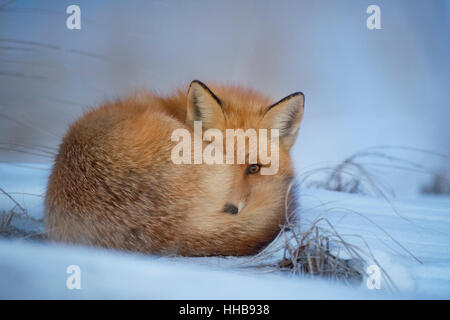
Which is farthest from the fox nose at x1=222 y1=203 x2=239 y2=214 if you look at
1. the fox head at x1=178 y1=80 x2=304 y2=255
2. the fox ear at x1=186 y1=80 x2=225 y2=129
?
the fox ear at x1=186 y1=80 x2=225 y2=129

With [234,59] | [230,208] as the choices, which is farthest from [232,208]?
[234,59]

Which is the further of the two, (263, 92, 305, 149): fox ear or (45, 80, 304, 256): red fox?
(263, 92, 305, 149): fox ear

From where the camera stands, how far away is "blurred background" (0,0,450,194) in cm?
138

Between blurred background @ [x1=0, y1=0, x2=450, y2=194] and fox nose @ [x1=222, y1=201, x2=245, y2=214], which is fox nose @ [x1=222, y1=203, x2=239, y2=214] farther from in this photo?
blurred background @ [x1=0, y1=0, x2=450, y2=194]

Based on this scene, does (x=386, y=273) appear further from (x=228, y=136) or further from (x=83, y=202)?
(x=83, y=202)

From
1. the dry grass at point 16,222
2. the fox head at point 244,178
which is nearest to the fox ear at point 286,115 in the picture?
the fox head at point 244,178

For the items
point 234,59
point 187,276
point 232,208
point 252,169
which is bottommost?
point 187,276

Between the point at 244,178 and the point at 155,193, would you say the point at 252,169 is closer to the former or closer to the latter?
the point at 244,178

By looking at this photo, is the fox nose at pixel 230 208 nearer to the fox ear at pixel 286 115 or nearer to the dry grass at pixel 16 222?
the fox ear at pixel 286 115

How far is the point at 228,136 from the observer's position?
1.16 m

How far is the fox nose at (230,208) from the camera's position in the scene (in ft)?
3.48

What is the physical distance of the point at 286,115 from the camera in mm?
1235

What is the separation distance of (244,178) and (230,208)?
0.11 m

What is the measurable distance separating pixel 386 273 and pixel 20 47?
1.47 meters
